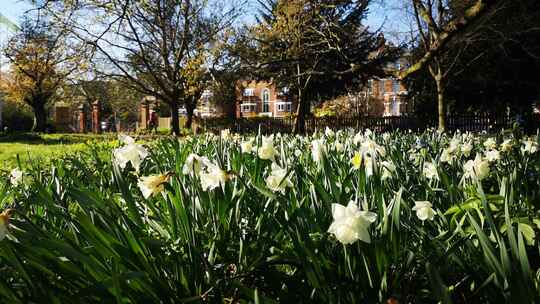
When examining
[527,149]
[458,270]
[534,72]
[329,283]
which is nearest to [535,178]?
[527,149]

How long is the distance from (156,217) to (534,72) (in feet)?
68.3

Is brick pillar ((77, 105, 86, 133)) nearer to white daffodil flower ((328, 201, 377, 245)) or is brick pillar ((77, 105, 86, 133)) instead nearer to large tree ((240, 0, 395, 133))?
large tree ((240, 0, 395, 133))

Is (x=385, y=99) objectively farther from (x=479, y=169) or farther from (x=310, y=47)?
(x=479, y=169)

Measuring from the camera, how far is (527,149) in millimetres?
2732

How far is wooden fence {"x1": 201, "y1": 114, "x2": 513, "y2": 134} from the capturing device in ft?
61.1

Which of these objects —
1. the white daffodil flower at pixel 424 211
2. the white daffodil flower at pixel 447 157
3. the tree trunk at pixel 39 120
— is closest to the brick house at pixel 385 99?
the tree trunk at pixel 39 120

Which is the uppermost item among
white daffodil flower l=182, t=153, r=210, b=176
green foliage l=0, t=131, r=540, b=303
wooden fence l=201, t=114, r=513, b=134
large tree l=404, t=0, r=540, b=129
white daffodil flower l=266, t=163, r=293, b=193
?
large tree l=404, t=0, r=540, b=129

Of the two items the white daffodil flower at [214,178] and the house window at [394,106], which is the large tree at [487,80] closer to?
the white daffodil flower at [214,178]

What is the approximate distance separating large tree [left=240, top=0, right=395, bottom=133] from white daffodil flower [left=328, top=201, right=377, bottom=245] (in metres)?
6.56

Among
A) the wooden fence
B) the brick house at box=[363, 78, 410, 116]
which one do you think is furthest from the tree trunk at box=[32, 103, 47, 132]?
the brick house at box=[363, 78, 410, 116]

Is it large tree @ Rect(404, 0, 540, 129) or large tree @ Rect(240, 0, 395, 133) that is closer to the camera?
large tree @ Rect(240, 0, 395, 133)

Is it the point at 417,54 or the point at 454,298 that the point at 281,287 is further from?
the point at 417,54

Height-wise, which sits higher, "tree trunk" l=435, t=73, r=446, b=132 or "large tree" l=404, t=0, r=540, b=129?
"large tree" l=404, t=0, r=540, b=129

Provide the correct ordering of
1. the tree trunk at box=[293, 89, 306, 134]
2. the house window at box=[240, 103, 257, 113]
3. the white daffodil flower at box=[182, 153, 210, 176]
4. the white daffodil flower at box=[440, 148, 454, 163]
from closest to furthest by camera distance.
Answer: the white daffodil flower at box=[182, 153, 210, 176], the white daffodil flower at box=[440, 148, 454, 163], the tree trunk at box=[293, 89, 306, 134], the house window at box=[240, 103, 257, 113]
